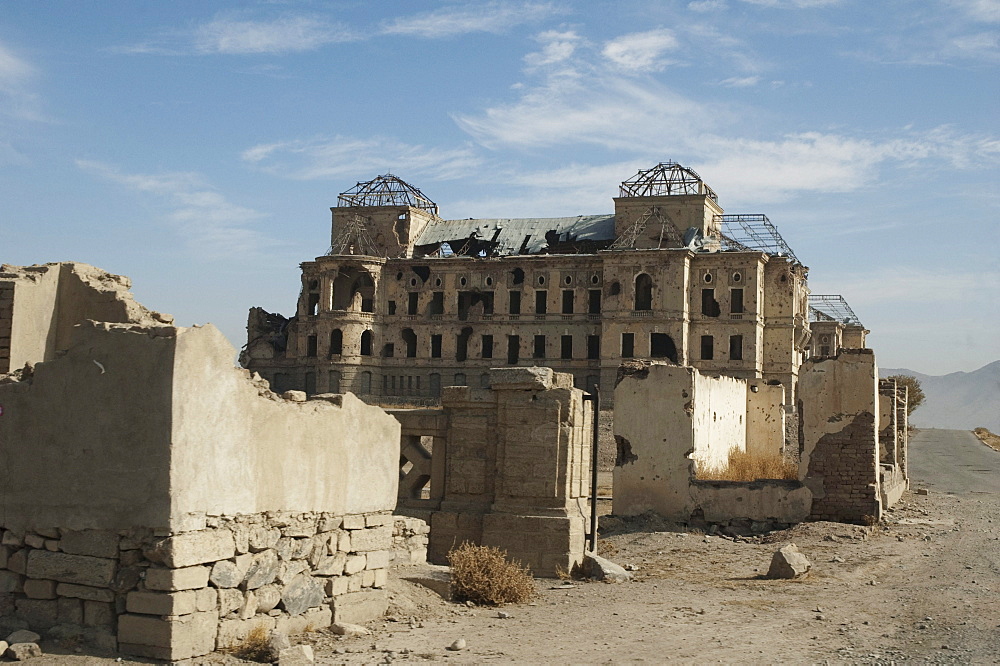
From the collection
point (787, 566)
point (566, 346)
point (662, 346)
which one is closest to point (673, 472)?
point (787, 566)

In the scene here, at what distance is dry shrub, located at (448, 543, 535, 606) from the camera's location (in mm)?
9789

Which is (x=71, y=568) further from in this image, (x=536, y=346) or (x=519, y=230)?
(x=519, y=230)

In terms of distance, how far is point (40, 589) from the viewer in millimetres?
7309

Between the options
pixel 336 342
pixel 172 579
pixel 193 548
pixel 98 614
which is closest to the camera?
pixel 172 579

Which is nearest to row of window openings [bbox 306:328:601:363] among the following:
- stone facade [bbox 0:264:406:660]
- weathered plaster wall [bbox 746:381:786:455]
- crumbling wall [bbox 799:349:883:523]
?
weathered plaster wall [bbox 746:381:786:455]

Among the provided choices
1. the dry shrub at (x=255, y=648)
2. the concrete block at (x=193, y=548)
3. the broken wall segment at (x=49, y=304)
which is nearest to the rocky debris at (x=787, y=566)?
the dry shrub at (x=255, y=648)

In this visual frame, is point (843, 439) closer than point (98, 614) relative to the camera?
No

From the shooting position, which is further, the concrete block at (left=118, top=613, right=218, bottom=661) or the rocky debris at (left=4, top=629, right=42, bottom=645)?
the rocky debris at (left=4, top=629, right=42, bottom=645)

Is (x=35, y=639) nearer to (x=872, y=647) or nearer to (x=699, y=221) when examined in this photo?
(x=872, y=647)

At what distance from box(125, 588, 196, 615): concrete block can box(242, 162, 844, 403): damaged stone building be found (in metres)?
48.4

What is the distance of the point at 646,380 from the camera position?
55.1 feet

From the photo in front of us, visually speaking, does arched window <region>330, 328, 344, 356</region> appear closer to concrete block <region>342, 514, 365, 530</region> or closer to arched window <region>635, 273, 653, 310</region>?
arched window <region>635, 273, 653, 310</region>

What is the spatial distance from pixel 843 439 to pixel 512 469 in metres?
7.23

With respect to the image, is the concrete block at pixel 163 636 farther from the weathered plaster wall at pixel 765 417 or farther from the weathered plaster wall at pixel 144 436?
the weathered plaster wall at pixel 765 417
